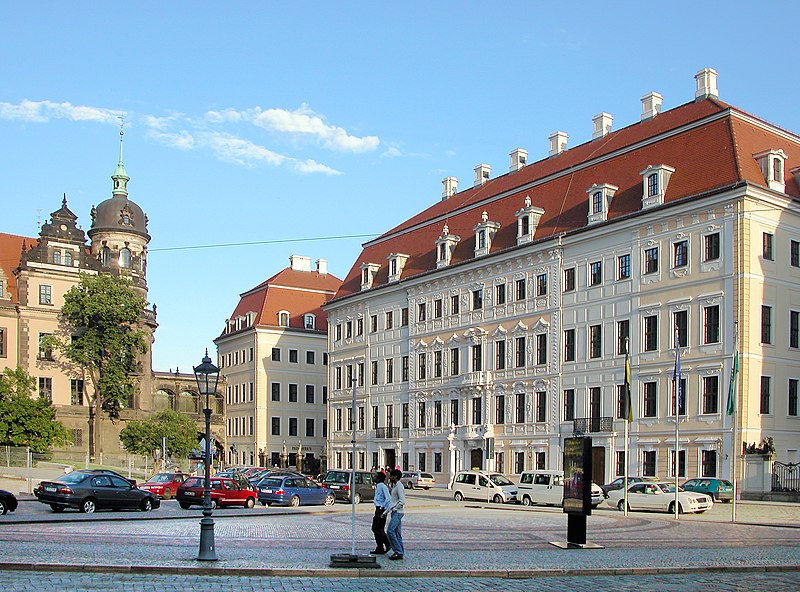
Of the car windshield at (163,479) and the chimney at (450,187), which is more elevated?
the chimney at (450,187)

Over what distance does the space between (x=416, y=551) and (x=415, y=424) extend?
52.2m

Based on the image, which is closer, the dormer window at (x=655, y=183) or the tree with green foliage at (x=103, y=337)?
the dormer window at (x=655, y=183)

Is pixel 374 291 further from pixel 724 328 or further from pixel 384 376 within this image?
pixel 724 328

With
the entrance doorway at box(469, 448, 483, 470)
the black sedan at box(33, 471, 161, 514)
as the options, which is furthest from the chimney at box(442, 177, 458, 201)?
the black sedan at box(33, 471, 161, 514)

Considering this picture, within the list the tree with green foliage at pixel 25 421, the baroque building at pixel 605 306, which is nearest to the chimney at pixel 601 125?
the baroque building at pixel 605 306

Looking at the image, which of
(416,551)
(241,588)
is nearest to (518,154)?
(416,551)

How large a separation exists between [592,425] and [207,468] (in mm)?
40014

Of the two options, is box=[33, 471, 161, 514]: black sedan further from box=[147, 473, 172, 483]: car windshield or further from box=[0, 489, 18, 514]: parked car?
box=[147, 473, 172, 483]: car windshield

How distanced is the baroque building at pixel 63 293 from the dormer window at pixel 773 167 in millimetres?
59512

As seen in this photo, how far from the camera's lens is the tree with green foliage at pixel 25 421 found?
7219 centimetres

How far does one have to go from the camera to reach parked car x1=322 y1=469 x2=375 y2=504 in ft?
166

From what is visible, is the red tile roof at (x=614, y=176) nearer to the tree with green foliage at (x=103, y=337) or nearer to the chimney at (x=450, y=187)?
the chimney at (x=450, y=187)

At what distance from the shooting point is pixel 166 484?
50.4 metres

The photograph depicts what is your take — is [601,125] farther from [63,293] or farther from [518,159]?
[63,293]
